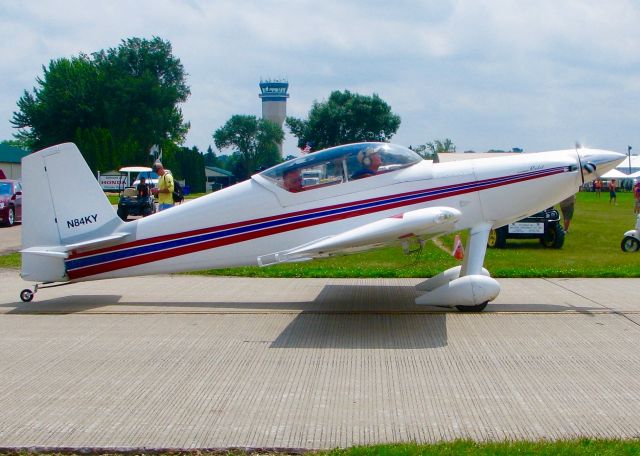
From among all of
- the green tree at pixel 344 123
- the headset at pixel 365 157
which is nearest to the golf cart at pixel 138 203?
the headset at pixel 365 157

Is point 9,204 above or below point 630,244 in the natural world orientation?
above

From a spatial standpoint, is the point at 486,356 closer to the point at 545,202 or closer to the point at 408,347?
the point at 408,347

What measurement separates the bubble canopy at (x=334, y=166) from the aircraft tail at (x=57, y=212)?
2.39m

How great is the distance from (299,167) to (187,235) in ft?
5.55

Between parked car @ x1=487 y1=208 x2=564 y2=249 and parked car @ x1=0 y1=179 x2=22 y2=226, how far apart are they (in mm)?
17514

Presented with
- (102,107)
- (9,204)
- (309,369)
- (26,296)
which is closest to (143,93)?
(102,107)

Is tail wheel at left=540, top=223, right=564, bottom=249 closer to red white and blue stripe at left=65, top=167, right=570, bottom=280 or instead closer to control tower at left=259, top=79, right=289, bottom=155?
red white and blue stripe at left=65, top=167, right=570, bottom=280

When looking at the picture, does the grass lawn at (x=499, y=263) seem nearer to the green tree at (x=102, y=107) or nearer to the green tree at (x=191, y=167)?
the green tree at (x=102, y=107)

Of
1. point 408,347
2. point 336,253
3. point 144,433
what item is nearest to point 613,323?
point 408,347

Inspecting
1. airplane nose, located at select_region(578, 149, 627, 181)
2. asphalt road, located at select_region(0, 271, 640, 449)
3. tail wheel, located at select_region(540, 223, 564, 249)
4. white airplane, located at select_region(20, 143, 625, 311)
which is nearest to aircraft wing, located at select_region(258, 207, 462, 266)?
white airplane, located at select_region(20, 143, 625, 311)

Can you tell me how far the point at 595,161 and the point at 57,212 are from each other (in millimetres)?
6923

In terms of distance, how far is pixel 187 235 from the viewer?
978 centimetres

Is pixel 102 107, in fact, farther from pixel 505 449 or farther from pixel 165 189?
pixel 505 449

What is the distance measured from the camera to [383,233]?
337 inches
